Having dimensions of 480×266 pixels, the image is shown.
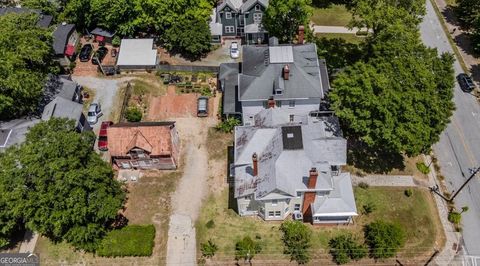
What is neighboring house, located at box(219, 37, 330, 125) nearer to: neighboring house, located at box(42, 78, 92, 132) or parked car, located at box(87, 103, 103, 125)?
parked car, located at box(87, 103, 103, 125)

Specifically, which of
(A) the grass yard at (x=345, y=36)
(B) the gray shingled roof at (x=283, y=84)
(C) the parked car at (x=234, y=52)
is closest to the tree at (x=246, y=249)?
(B) the gray shingled roof at (x=283, y=84)

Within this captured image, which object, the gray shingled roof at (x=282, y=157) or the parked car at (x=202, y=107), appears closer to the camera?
the gray shingled roof at (x=282, y=157)

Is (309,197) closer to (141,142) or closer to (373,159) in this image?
A: (373,159)

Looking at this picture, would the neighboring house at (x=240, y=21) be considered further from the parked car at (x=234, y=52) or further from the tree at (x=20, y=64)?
the tree at (x=20, y=64)

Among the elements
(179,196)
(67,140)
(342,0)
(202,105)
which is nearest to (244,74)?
(202,105)

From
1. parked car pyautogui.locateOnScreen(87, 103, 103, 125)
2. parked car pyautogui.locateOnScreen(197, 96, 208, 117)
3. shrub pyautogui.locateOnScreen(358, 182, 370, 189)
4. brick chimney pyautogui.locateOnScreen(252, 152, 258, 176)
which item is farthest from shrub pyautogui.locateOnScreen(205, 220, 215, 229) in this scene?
parked car pyautogui.locateOnScreen(87, 103, 103, 125)

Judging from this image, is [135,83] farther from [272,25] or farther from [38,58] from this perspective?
[272,25]
